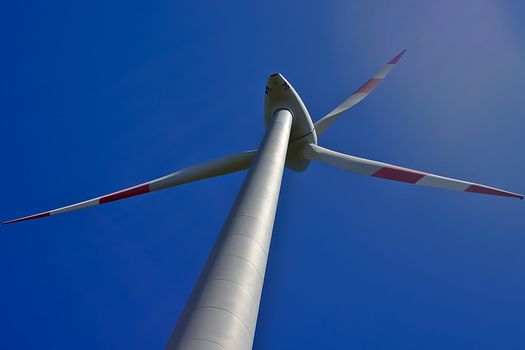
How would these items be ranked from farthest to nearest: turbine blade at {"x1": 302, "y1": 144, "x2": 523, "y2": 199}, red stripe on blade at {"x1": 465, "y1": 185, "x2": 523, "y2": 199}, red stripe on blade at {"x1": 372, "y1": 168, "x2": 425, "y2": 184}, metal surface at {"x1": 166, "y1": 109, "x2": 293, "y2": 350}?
red stripe on blade at {"x1": 372, "y1": 168, "x2": 425, "y2": 184}
turbine blade at {"x1": 302, "y1": 144, "x2": 523, "y2": 199}
red stripe on blade at {"x1": 465, "y1": 185, "x2": 523, "y2": 199}
metal surface at {"x1": 166, "y1": 109, "x2": 293, "y2": 350}

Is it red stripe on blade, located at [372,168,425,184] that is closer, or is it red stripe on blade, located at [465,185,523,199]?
red stripe on blade, located at [465,185,523,199]

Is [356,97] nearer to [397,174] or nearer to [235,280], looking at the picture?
[397,174]

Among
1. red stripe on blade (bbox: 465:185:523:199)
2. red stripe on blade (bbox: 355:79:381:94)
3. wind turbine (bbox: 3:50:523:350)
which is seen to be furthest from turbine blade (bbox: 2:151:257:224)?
red stripe on blade (bbox: 355:79:381:94)

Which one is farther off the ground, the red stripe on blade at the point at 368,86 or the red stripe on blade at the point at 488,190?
the red stripe on blade at the point at 368,86

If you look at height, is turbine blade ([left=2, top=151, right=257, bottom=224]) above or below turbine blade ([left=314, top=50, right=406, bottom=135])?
below

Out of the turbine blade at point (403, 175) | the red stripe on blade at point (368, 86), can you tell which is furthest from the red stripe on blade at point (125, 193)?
the red stripe on blade at point (368, 86)

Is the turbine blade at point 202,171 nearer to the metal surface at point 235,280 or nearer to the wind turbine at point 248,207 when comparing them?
the wind turbine at point 248,207

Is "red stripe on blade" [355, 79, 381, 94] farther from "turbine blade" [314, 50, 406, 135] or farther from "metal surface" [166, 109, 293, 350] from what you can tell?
"metal surface" [166, 109, 293, 350]
